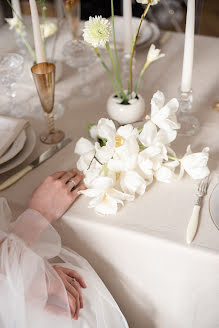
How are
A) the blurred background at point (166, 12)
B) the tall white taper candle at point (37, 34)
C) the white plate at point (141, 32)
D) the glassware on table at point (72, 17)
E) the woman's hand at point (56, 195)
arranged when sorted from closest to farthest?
the woman's hand at point (56, 195) → the tall white taper candle at point (37, 34) → the glassware on table at point (72, 17) → the white plate at point (141, 32) → the blurred background at point (166, 12)

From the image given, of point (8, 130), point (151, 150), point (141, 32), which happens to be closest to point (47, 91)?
point (8, 130)

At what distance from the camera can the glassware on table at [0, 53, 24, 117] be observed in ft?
3.91

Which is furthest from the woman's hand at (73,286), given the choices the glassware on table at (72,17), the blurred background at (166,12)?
the blurred background at (166,12)

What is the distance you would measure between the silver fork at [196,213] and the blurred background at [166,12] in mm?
2757

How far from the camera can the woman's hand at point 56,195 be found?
887 millimetres

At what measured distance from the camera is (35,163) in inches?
40.3

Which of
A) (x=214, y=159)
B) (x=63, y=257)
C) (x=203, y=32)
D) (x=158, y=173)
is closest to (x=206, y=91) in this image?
(x=214, y=159)

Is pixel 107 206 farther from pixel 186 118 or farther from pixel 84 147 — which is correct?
pixel 186 118

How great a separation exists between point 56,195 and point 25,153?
19cm

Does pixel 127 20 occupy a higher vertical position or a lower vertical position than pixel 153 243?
higher

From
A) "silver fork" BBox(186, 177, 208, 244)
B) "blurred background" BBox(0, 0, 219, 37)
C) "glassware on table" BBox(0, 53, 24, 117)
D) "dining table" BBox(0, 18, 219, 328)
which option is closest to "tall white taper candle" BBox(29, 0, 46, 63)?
"glassware on table" BBox(0, 53, 24, 117)

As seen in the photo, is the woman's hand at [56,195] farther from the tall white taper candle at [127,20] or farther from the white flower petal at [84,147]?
the tall white taper candle at [127,20]

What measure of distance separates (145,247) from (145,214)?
0.25ft

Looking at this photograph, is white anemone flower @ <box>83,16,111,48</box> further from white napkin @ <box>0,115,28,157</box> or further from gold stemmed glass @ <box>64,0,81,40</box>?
gold stemmed glass @ <box>64,0,81,40</box>
